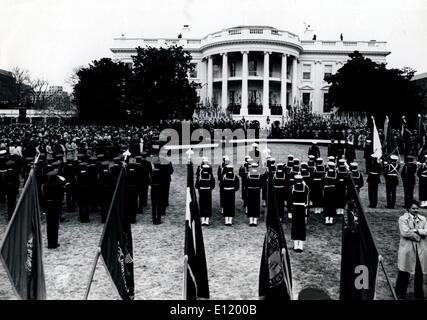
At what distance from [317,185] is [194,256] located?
7.91m

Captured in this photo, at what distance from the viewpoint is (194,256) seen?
15.1 ft

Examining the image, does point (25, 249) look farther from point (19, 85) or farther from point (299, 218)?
point (19, 85)

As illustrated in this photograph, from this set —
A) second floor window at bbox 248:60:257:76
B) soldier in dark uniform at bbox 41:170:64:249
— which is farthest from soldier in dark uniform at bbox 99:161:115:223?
second floor window at bbox 248:60:257:76

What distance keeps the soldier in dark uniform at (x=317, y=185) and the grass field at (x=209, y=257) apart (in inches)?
17.9

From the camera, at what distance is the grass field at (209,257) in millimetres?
6836

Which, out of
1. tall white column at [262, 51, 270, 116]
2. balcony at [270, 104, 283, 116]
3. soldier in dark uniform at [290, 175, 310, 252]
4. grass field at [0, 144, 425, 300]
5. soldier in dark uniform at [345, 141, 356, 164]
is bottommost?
grass field at [0, 144, 425, 300]

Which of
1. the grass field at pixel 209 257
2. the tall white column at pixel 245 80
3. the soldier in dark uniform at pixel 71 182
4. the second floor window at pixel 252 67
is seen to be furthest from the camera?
the second floor window at pixel 252 67

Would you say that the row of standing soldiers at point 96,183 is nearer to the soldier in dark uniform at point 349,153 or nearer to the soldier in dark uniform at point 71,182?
the soldier in dark uniform at point 71,182

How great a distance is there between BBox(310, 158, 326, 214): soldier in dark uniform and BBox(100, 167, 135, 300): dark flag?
7.38 meters

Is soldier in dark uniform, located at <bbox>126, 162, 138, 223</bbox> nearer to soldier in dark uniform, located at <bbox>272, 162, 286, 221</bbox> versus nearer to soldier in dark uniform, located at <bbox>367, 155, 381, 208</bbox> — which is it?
soldier in dark uniform, located at <bbox>272, 162, 286, 221</bbox>

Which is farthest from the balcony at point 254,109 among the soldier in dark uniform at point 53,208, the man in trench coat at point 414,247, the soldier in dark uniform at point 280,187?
the man in trench coat at point 414,247

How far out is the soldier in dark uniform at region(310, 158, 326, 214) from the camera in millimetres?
11859

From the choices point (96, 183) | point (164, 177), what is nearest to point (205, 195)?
point (164, 177)
